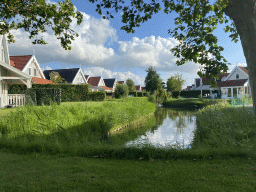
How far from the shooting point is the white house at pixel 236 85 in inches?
1361

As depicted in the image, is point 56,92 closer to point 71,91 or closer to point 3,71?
point 3,71

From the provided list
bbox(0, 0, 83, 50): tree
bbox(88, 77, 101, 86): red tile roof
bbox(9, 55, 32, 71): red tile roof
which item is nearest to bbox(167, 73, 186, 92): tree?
bbox(88, 77, 101, 86): red tile roof

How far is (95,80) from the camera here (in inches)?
2313

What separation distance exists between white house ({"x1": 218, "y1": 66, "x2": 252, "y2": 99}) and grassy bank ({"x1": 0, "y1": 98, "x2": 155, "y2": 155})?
30.8m

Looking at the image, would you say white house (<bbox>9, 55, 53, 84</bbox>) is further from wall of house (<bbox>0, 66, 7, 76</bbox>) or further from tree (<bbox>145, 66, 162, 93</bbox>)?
tree (<bbox>145, 66, 162, 93</bbox>)

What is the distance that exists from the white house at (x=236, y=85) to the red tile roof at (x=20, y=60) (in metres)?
34.1

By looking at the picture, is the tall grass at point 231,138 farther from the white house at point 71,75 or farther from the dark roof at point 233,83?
the white house at point 71,75

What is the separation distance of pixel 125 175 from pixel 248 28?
337 centimetres

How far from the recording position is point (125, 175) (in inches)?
155

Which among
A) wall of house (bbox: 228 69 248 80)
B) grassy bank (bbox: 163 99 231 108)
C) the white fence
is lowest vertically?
grassy bank (bbox: 163 99 231 108)

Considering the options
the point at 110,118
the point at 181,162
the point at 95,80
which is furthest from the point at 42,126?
the point at 95,80

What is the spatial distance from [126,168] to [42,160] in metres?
2.23

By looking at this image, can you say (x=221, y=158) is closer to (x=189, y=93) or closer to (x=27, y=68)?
(x=27, y=68)

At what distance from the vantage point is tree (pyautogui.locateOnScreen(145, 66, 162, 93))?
42231 millimetres
